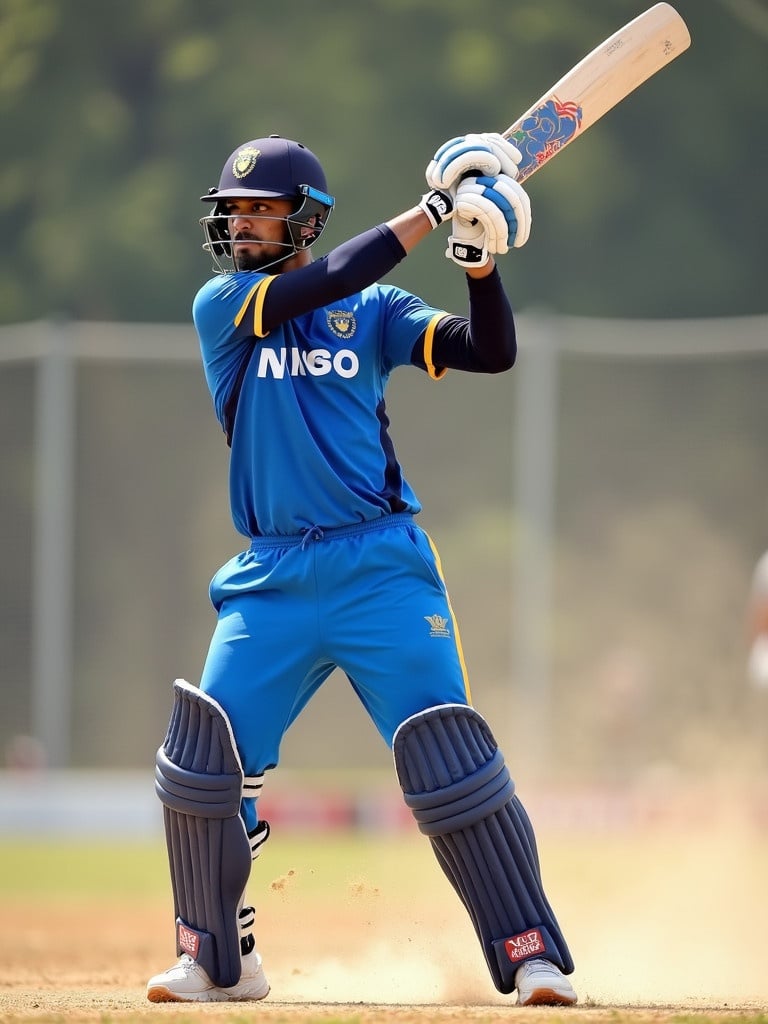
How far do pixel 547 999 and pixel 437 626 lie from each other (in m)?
1.02

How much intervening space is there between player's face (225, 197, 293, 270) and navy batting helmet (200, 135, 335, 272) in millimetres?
22

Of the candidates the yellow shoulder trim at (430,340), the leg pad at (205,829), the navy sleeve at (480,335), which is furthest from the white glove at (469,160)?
the leg pad at (205,829)

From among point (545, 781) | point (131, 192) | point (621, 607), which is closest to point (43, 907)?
point (545, 781)

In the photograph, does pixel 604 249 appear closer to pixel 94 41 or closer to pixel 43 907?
pixel 94 41

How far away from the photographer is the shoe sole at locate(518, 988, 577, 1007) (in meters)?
4.56

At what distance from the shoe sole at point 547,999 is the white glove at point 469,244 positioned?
1.90 metres

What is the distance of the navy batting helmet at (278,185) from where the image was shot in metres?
4.95

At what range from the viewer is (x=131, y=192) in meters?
22.3

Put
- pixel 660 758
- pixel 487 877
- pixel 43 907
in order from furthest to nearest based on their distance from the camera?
pixel 660 758 → pixel 43 907 → pixel 487 877

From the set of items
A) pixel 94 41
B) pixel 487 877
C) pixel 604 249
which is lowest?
pixel 487 877

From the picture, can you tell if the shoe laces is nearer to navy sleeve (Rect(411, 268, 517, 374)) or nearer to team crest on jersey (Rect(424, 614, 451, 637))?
team crest on jersey (Rect(424, 614, 451, 637))

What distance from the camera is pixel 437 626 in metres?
4.78

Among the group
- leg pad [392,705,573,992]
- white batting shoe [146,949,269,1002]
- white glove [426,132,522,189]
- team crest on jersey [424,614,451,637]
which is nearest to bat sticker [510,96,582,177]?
white glove [426,132,522,189]

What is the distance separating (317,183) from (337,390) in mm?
666
